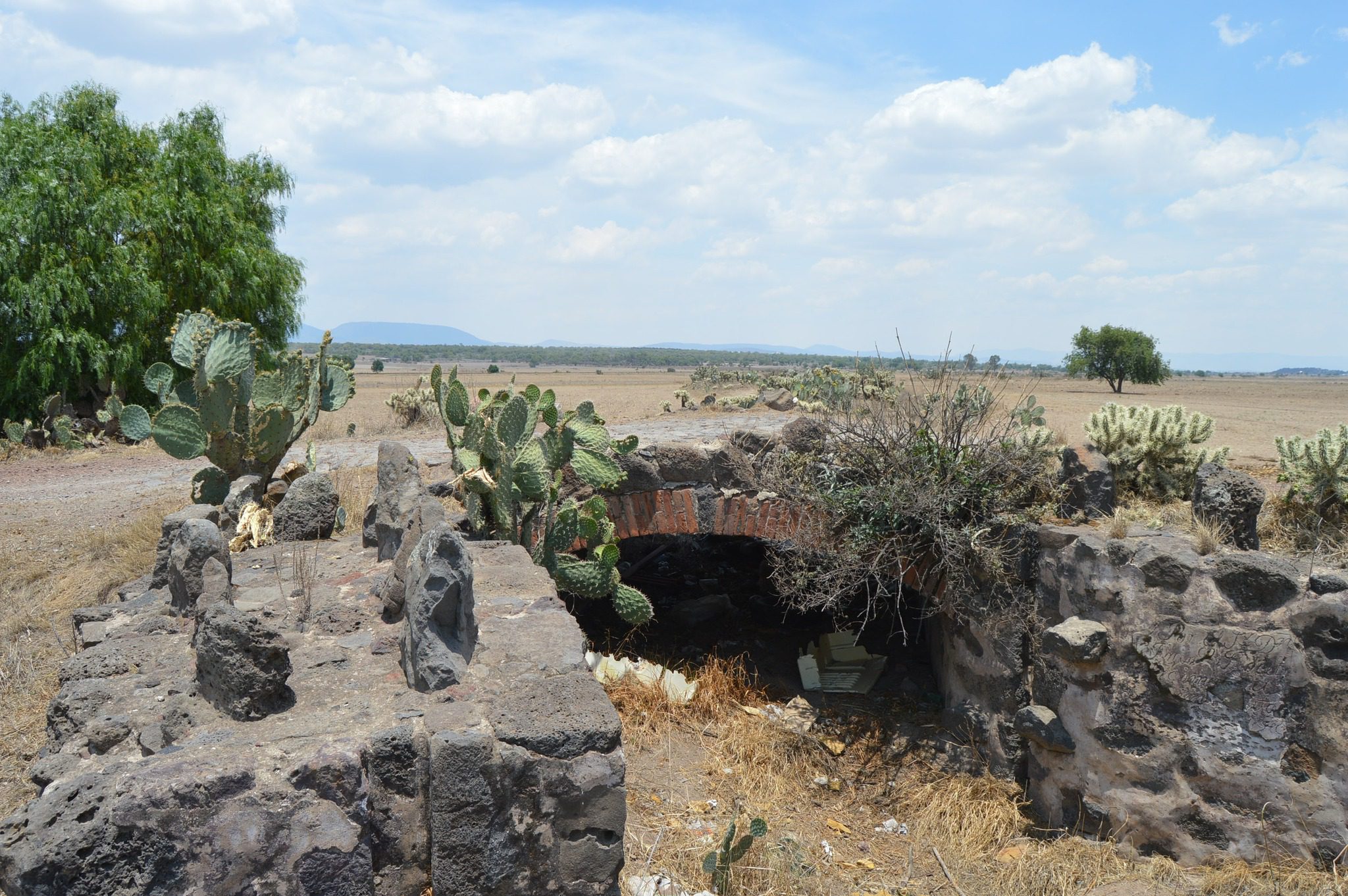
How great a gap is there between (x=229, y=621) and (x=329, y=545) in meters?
2.59

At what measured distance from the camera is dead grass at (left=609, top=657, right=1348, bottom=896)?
418cm

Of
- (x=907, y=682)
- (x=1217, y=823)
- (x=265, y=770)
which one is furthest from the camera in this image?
(x=907, y=682)

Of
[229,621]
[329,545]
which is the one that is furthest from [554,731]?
[329,545]

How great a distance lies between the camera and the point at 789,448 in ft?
20.9

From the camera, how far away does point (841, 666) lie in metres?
7.14

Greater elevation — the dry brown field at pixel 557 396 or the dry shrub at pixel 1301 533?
the dry shrub at pixel 1301 533

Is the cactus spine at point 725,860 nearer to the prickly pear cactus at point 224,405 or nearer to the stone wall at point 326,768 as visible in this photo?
the stone wall at point 326,768

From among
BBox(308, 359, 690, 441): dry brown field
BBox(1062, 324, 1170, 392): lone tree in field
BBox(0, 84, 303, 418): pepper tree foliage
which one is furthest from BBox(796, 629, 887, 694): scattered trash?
BBox(1062, 324, 1170, 392): lone tree in field

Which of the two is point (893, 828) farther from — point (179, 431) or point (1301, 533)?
point (179, 431)

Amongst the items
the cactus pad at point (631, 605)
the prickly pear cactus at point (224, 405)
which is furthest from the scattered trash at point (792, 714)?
the prickly pear cactus at point (224, 405)

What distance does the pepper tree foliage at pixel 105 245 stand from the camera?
14.5 m

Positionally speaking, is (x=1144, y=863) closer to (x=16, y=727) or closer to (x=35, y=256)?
(x=16, y=727)

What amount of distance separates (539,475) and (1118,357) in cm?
3999

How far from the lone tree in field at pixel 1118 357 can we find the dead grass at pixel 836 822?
118ft
